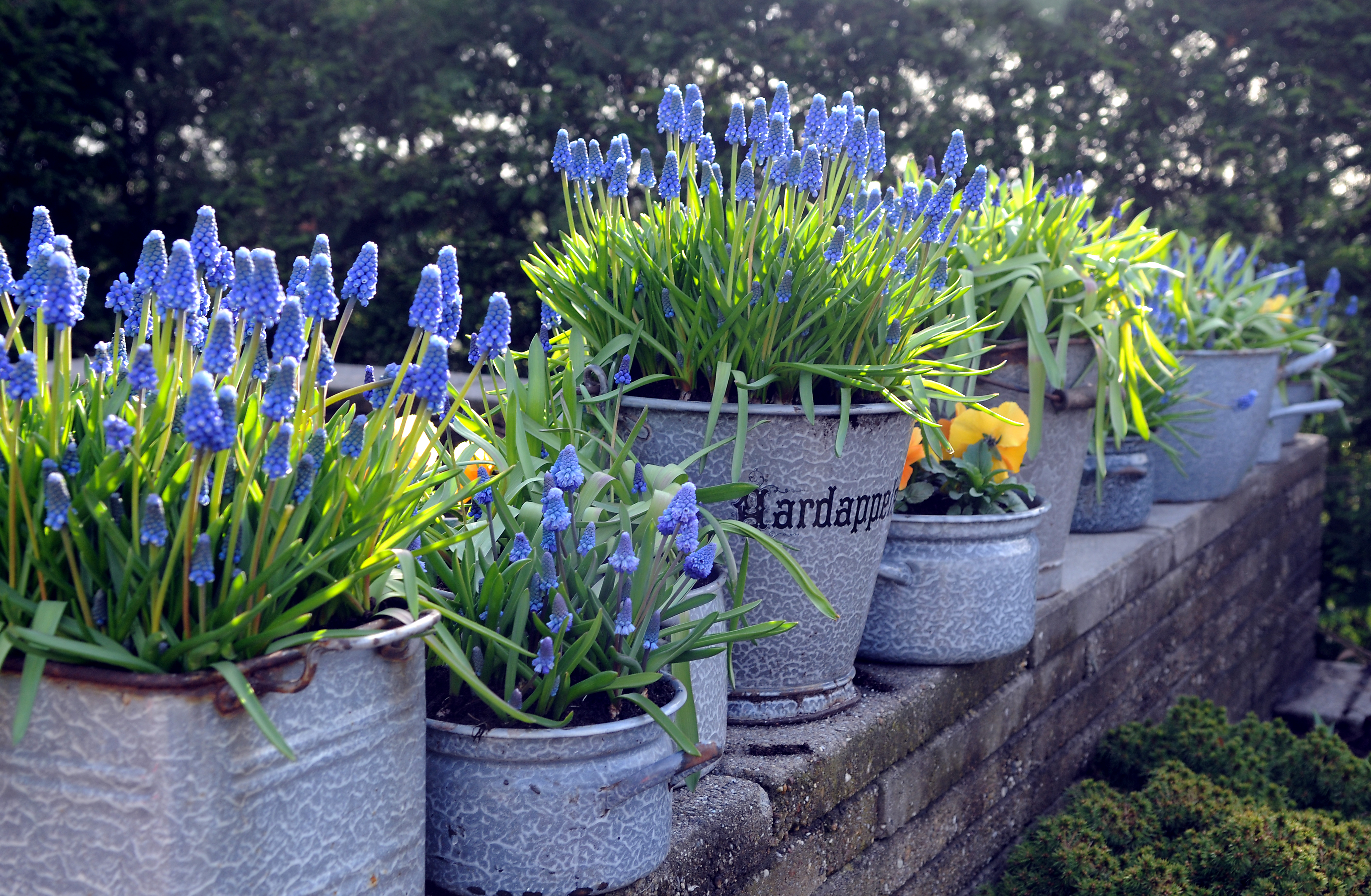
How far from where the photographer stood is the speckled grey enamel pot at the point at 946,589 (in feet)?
6.27

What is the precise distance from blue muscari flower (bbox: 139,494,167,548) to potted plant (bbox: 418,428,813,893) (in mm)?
255

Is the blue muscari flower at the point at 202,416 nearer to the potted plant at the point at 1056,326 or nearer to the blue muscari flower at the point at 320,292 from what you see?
the blue muscari flower at the point at 320,292

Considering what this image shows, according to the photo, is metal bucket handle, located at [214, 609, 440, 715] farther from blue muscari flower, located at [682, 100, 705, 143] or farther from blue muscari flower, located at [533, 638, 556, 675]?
blue muscari flower, located at [682, 100, 705, 143]

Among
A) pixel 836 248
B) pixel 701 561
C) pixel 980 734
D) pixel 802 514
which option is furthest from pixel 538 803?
pixel 980 734

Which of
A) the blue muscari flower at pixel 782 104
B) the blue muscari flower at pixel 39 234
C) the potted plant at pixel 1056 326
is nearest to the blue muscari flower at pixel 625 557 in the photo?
the blue muscari flower at pixel 39 234

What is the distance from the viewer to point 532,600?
117 centimetres

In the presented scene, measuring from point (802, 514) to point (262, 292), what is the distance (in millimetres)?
876

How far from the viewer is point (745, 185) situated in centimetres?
150

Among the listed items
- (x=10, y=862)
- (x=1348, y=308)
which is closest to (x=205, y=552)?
(x=10, y=862)

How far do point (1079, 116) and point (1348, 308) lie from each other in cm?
169

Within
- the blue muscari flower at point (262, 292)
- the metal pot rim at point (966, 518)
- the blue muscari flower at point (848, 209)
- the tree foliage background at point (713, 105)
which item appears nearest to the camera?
the blue muscari flower at point (262, 292)

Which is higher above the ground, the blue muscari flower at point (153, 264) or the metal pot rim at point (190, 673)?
the blue muscari flower at point (153, 264)

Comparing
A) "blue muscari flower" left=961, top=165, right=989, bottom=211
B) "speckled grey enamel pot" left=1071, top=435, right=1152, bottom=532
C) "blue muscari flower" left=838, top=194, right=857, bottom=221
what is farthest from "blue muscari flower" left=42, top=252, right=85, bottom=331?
"speckled grey enamel pot" left=1071, top=435, right=1152, bottom=532

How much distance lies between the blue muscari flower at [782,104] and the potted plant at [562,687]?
0.59 meters
